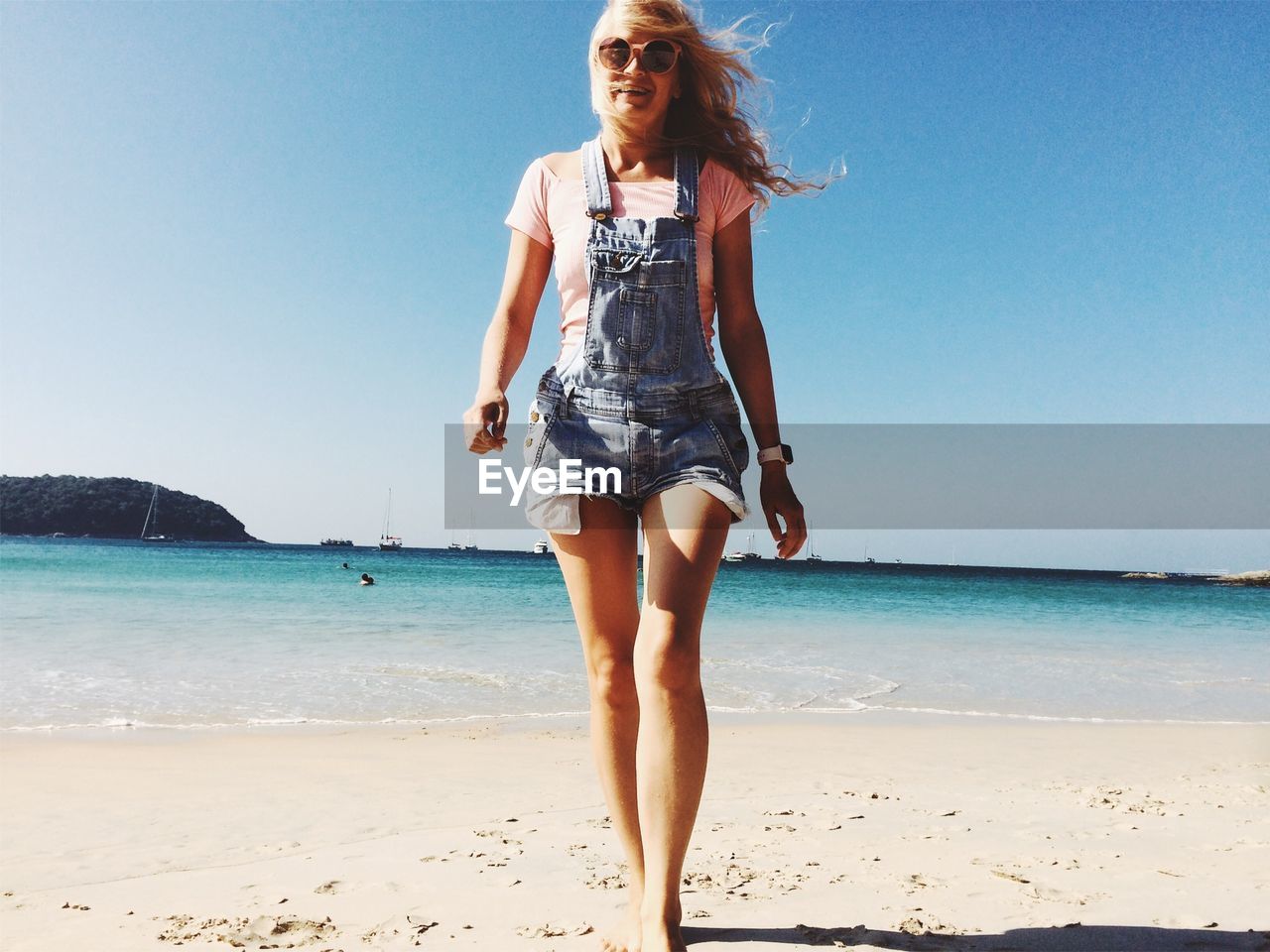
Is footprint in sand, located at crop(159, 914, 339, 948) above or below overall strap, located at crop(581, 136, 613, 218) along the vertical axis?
below

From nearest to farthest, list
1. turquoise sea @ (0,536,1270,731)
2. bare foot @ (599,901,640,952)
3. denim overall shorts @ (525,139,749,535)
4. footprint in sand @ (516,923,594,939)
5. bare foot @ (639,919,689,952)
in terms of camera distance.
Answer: bare foot @ (639,919,689,952)
denim overall shorts @ (525,139,749,535)
bare foot @ (599,901,640,952)
footprint in sand @ (516,923,594,939)
turquoise sea @ (0,536,1270,731)

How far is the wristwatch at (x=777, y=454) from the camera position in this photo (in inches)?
82.0

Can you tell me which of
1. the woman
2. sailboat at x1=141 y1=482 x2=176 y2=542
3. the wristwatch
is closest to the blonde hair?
the woman

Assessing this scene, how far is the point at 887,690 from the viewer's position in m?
9.06

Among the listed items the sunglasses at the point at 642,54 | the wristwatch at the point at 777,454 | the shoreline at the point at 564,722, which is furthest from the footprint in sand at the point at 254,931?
the shoreline at the point at 564,722

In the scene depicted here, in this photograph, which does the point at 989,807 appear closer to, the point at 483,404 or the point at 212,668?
the point at 483,404

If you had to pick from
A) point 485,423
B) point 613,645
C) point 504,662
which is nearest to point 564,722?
point 504,662

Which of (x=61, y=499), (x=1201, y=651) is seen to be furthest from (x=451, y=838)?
(x=61, y=499)

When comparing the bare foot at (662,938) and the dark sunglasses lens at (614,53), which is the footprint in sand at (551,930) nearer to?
the bare foot at (662,938)

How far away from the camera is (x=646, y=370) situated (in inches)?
75.8

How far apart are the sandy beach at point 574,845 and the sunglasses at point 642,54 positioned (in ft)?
7.20

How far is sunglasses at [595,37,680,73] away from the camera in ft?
6.75

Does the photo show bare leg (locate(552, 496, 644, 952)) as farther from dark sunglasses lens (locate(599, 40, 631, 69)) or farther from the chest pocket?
dark sunglasses lens (locate(599, 40, 631, 69))

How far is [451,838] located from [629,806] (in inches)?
63.8
